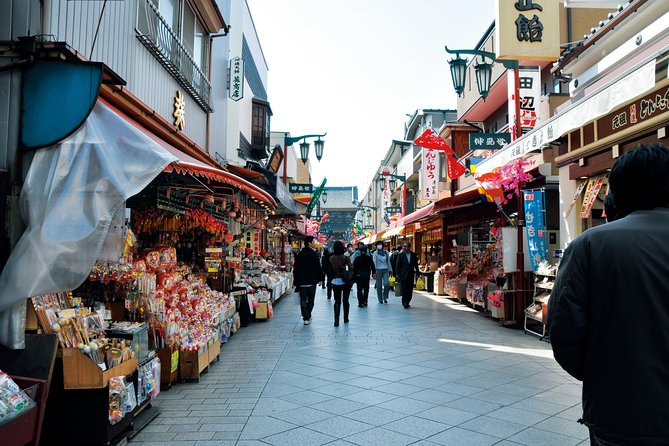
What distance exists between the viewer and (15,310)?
3680 mm

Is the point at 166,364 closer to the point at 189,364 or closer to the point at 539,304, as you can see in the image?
the point at 189,364

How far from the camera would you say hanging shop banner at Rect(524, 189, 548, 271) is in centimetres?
1037

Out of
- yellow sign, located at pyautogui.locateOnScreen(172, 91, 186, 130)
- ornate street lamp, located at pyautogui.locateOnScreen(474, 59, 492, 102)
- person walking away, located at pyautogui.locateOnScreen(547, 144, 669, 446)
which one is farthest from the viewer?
ornate street lamp, located at pyautogui.locateOnScreen(474, 59, 492, 102)

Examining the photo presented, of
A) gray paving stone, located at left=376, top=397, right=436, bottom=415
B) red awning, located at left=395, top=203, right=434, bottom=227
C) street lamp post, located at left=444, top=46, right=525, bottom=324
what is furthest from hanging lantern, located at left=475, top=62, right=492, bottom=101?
gray paving stone, located at left=376, top=397, right=436, bottom=415

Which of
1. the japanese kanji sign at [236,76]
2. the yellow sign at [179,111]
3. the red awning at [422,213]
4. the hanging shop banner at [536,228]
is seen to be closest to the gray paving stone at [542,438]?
the hanging shop banner at [536,228]

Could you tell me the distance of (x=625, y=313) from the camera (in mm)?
2082

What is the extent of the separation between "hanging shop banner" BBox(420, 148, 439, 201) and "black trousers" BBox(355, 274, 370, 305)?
841cm

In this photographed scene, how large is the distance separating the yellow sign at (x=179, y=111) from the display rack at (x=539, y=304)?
7.44 m

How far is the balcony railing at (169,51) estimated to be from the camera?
722 cm

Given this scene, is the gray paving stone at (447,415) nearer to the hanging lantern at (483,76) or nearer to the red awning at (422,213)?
the hanging lantern at (483,76)

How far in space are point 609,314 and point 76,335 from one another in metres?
4.05

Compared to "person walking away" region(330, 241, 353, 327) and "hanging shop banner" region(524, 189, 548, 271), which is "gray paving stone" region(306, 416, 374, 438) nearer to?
"person walking away" region(330, 241, 353, 327)

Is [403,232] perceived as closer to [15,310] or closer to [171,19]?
[171,19]

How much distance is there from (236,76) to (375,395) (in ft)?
33.4
